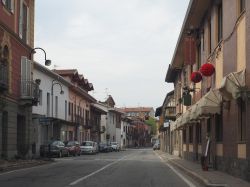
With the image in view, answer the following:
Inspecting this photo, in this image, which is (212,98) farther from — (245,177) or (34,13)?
(34,13)

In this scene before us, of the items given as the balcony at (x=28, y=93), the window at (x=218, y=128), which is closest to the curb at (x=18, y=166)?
the balcony at (x=28, y=93)

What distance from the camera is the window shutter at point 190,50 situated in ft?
104

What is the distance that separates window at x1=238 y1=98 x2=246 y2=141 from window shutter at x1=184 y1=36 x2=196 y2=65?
12.8m

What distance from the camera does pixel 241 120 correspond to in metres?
19.1

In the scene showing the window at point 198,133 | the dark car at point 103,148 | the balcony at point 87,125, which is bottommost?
the dark car at point 103,148

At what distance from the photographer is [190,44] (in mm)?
32156

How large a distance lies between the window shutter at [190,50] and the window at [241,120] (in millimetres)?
12765

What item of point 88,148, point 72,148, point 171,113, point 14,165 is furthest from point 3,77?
point 88,148

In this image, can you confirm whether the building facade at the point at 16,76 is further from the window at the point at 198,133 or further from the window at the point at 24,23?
the window at the point at 198,133

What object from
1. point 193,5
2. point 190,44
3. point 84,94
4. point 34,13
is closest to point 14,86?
point 34,13

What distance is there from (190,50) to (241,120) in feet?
44.4

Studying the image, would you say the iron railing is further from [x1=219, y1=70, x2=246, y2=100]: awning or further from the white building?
[x1=219, y1=70, x2=246, y2=100]: awning

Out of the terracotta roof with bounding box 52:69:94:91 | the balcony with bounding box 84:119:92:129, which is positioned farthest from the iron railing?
the balcony with bounding box 84:119:92:129

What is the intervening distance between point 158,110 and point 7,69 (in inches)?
2410
